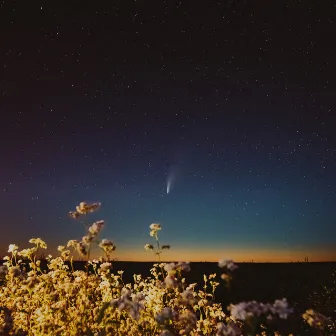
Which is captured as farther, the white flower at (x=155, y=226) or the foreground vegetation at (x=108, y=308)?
the white flower at (x=155, y=226)

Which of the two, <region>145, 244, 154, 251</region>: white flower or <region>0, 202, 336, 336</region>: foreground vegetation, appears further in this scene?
<region>145, 244, 154, 251</region>: white flower

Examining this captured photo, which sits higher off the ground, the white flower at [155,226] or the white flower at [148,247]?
the white flower at [155,226]

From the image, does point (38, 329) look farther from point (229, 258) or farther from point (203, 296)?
point (203, 296)

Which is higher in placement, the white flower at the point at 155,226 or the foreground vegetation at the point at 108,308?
the white flower at the point at 155,226

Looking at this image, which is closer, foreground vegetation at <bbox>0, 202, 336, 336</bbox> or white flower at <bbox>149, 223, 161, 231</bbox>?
foreground vegetation at <bbox>0, 202, 336, 336</bbox>

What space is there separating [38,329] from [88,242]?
1487 millimetres

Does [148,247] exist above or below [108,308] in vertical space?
above

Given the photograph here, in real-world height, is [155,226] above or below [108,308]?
above

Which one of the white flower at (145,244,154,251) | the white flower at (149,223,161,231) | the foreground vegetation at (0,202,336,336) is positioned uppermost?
the white flower at (149,223,161,231)

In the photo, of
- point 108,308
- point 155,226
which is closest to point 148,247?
point 155,226

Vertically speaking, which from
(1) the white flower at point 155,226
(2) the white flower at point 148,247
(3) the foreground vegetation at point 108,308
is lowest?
(3) the foreground vegetation at point 108,308

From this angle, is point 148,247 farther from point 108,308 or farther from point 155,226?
point 108,308

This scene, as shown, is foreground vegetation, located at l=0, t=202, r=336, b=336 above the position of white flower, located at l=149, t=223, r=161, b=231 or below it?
below

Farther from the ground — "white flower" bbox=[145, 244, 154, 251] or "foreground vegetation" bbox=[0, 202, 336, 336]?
"white flower" bbox=[145, 244, 154, 251]
